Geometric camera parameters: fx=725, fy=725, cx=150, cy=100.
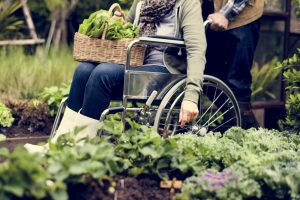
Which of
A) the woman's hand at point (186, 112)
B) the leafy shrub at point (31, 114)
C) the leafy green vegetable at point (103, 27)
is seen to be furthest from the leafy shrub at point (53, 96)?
the woman's hand at point (186, 112)

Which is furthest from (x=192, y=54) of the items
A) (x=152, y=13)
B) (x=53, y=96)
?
(x=53, y=96)

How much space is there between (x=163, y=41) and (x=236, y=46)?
2.84 ft

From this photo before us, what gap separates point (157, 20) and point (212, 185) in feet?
5.46

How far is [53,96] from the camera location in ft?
20.1

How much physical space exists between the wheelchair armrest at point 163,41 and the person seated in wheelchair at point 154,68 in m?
0.04

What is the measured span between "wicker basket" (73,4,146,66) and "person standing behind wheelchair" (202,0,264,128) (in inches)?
30.5

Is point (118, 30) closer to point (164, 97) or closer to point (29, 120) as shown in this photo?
point (164, 97)

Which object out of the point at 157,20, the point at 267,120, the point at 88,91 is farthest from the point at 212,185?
the point at 267,120

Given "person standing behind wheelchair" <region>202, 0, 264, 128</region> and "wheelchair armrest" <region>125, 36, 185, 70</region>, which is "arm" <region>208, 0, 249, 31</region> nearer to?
"person standing behind wheelchair" <region>202, 0, 264, 128</region>

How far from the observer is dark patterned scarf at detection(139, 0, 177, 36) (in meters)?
4.69

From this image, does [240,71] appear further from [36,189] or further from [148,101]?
[36,189]

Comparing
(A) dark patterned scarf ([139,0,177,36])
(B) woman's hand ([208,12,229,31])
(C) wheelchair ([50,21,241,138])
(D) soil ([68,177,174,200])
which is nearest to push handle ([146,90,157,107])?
(C) wheelchair ([50,21,241,138])

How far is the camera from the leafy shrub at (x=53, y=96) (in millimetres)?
6070

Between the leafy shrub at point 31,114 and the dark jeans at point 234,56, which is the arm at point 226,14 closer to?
the dark jeans at point 234,56
